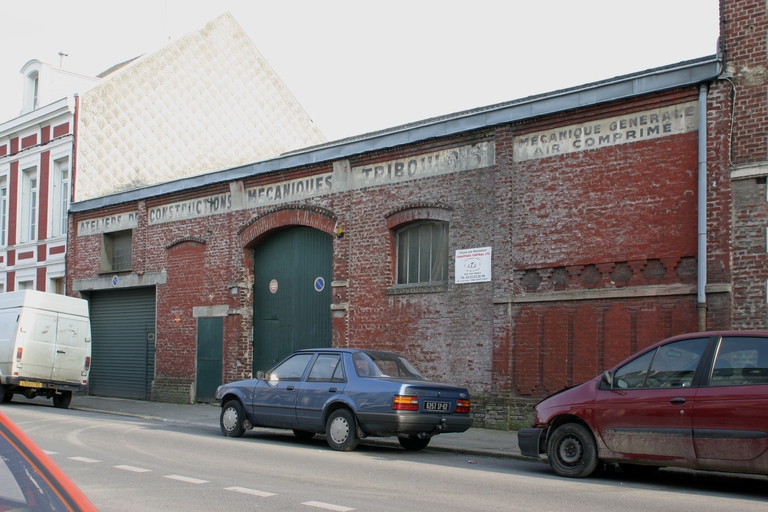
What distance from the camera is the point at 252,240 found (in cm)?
2133

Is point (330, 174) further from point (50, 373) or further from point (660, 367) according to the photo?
point (660, 367)

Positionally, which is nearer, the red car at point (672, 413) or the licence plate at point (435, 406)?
the red car at point (672, 413)

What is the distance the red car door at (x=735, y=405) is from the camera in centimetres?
829

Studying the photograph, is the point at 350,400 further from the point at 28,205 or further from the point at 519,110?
the point at 28,205

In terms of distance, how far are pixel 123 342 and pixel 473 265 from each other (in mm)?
13712

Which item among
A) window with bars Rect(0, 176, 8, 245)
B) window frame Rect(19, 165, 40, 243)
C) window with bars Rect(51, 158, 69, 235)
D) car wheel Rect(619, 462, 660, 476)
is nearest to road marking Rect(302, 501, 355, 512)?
car wheel Rect(619, 462, 660, 476)

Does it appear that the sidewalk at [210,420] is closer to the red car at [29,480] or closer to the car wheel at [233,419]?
the car wheel at [233,419]

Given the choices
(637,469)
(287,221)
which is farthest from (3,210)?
(637,469)

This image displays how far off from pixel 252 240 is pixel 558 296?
927 cm

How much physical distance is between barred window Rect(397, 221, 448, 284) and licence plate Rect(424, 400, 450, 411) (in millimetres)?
5190

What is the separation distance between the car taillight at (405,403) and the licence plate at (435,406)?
0.20 m

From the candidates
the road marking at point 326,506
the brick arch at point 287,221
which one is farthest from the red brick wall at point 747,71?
the brick arch at point 287,221

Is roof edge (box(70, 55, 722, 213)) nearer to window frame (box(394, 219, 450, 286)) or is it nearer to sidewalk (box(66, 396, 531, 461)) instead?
window frame (box(394, 219, 450, 286))

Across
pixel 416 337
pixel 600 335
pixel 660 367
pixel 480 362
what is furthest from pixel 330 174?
pixel 660 367
